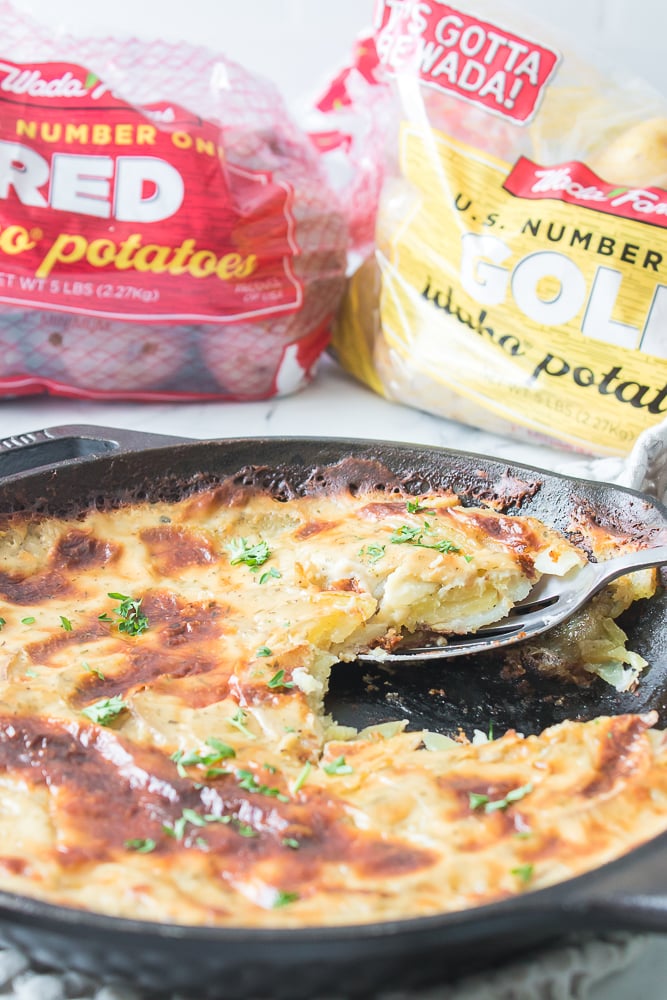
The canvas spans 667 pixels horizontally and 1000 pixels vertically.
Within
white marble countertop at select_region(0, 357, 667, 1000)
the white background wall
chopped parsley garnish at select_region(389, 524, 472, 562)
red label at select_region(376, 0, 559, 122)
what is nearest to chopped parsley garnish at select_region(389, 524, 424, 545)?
chopped parsley garnish at select_region(389, 524, 472, 562)

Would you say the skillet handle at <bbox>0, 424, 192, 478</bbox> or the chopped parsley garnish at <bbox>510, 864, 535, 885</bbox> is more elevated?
the chopped parsley garnish at <bbox>510, 864, 535, 885</bbox>

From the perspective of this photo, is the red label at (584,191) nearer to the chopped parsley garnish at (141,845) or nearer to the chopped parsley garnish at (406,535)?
the chopped parsley garnish at (406,535)

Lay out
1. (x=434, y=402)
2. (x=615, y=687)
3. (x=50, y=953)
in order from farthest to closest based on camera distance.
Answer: (x=434, y=402), (x=615, y=687), (x=50, y=953)

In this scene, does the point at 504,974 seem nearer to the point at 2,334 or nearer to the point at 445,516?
the point at 445,516

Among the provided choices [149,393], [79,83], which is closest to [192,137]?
[79,83]

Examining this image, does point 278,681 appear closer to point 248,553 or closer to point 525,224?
point 248,553

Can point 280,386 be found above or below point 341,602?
below

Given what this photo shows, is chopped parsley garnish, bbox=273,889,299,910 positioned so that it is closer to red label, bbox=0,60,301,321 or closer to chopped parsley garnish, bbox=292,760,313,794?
chopped parsley garnish, bbox=292,760,313,794
